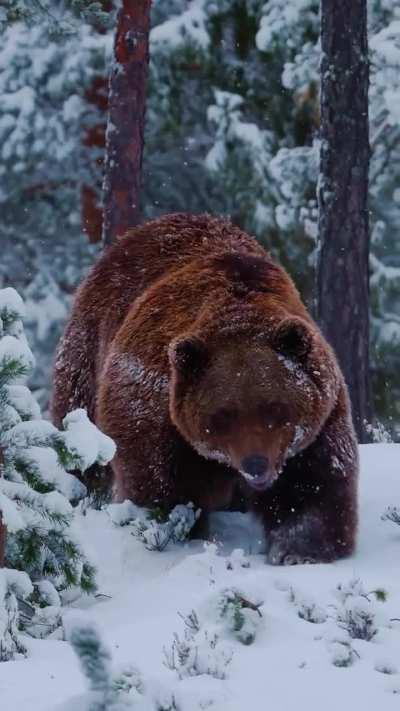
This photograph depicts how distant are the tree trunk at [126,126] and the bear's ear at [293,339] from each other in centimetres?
590

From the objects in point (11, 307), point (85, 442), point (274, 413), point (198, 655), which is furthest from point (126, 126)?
point (198, 655)

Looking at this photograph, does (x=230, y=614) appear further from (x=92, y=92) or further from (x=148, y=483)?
(x=92, y=92)

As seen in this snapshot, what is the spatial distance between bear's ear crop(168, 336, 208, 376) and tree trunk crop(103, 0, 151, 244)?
19.1ft

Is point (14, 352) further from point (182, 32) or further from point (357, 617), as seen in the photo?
point (182, 32)

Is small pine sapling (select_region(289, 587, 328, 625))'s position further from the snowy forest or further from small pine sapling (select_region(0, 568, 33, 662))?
small pine sapling (select_region(0, 568, 33, 662))

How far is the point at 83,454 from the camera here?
479 cm

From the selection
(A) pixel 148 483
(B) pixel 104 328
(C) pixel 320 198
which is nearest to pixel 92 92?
(C) pixel 320 198

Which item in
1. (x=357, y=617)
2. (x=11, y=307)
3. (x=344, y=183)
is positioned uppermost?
(x=344, y=183)

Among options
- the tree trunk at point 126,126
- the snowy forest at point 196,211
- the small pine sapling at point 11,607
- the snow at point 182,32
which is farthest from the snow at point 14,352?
the snow at point 182,32

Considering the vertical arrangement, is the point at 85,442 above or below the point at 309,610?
above

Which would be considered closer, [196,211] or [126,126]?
[126,126]

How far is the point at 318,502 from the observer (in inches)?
239

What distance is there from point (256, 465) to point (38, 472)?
121 centimetres

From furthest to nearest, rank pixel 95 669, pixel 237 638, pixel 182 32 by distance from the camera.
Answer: pixel 182 32 → pixel 237 638 → pixel 95 669
